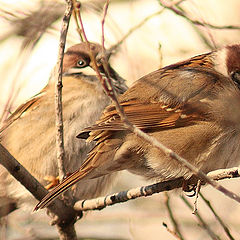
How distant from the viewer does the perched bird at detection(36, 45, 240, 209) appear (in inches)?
137

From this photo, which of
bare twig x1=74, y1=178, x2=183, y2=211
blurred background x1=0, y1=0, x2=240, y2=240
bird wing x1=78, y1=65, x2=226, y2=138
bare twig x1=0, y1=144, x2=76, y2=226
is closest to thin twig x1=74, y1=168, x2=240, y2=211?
bare twig x1=74, y1=178, x2=183, y2=211

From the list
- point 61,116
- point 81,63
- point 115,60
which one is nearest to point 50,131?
point 81,63

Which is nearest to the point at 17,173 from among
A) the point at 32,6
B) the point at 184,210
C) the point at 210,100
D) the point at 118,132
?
the point at 118,132

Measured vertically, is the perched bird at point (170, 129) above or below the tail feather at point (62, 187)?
below

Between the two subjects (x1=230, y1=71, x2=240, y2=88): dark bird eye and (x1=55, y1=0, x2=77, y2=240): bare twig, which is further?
(x1=230, y1=71, x2=240, y2=88): dark bird eye

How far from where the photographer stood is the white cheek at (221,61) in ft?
13.2

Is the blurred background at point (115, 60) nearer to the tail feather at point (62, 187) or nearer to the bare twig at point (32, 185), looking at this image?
the bare twig at point (32, 185)

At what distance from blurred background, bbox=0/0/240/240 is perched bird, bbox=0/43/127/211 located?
0.66 ft

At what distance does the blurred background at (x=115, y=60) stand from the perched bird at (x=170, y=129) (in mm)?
231

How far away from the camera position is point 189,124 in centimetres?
→ 362

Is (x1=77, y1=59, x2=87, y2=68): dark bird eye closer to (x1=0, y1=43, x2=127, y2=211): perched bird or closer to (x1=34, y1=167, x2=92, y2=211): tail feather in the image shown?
(x1=0, y1=43, x2=127, y2=211): perched bird

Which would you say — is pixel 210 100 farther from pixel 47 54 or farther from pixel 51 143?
pixel 47 54

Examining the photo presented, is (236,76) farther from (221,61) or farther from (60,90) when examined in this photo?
(60,90)

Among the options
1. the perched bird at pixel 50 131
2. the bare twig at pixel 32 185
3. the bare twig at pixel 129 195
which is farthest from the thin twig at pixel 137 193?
the perched bird at pixel 50 131
